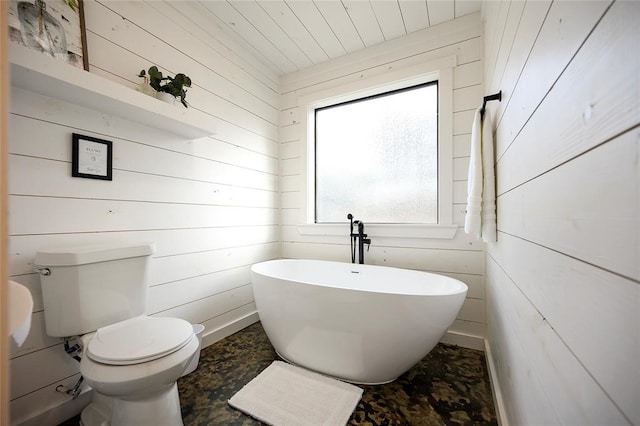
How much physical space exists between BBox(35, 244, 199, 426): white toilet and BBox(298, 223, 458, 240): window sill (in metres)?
1.44

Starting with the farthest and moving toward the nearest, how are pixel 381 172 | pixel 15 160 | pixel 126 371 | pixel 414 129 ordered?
1. pixel 381 172
2. pixel 414 129
3. pixel 15 160
4. pixel 126 371

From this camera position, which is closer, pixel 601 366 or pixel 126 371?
pixel 601 366

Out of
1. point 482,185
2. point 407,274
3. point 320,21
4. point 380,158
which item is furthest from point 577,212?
point 320,21

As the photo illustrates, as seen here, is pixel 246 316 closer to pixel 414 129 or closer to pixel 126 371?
pixel 126 371

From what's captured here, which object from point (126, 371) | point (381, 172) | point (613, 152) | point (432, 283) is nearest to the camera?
point (613, 152)

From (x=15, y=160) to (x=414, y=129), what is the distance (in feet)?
8.23

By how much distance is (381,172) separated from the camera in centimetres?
247

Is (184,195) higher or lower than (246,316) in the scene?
higher

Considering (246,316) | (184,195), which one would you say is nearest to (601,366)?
(184,195)

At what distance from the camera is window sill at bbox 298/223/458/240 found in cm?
205

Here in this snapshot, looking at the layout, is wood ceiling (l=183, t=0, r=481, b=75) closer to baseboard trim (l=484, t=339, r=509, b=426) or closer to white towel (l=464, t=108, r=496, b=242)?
white towel (l=464, t=108, r=496, b=242)

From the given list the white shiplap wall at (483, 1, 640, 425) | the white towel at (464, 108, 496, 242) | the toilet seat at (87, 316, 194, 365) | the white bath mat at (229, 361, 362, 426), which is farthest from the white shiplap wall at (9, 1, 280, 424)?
the white shiplap wall at (483, 1, 640, 425)

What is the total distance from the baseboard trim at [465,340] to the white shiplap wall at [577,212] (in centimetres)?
113

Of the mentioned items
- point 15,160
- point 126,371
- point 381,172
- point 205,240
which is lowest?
point 126,371
